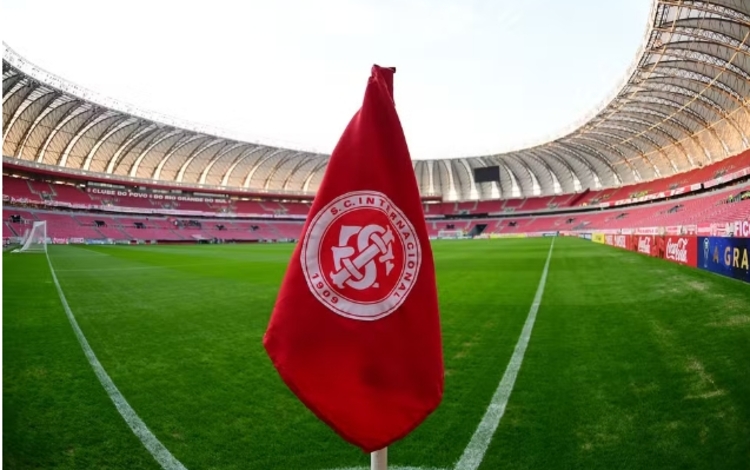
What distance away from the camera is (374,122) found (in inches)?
83.0

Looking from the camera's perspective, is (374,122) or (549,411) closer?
(374,122)

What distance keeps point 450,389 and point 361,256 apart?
324 centimetres

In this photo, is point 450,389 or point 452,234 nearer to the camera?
point 450,389

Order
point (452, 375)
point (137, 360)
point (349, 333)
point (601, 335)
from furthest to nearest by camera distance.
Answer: point (601, 335)
point (137, 360)
point (452, 375)
point (349, 333)

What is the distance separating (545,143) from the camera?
6638 centimetres

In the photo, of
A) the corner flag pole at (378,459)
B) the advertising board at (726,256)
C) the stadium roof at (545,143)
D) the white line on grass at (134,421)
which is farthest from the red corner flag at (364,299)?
the stadium roof at (545,143)

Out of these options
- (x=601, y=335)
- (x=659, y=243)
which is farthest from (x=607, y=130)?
(x=601, y=335)

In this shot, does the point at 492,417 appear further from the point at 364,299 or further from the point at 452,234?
the point at 452,234

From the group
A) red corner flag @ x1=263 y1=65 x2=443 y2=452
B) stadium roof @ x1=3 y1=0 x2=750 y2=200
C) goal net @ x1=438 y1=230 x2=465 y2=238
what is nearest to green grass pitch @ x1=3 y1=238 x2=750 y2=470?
red corner flag @ x1=263 y1=65 x2=443 y2=452

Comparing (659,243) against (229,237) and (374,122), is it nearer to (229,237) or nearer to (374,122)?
(374,122)

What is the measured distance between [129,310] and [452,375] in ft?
24.5

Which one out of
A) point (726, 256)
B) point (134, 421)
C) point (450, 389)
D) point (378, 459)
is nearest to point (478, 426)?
point (450, 389)

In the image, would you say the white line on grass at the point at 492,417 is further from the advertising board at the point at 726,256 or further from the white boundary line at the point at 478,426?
the advertising board at the point at 726,256

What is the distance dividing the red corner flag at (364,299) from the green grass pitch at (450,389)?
1.63 metres
